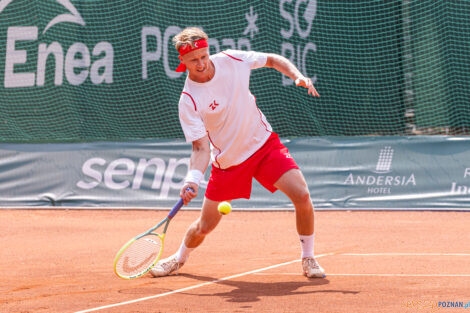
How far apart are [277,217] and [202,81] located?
530cm

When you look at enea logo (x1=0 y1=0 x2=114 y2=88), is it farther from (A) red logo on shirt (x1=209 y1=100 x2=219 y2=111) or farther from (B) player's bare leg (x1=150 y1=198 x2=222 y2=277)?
(A) red logo on shirt (x1=209 y1=100 x2=219 y2=111)

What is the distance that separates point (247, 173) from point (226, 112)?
537mm

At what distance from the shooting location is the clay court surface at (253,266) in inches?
178

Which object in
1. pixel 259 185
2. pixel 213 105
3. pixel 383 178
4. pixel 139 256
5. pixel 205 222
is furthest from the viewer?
pixel 259 185

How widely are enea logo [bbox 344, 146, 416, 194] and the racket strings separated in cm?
588

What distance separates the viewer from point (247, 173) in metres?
5.30

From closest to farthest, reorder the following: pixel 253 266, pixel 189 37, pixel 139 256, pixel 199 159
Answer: pixel 189 37
pixel 199 159
pixel 139 256
pixel 253 266

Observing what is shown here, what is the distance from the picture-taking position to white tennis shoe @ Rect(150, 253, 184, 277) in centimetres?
564

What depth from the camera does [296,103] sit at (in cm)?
1312

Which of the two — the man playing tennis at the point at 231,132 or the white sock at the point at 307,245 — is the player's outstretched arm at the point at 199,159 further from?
the white sock at the point at 307,245

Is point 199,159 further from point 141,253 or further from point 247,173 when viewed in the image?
point 141,253

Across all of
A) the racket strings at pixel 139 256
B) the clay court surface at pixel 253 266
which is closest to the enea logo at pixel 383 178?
the clay court surface at pixel 253 266

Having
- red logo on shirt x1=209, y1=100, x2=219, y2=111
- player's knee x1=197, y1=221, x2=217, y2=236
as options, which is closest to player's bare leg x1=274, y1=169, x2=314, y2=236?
player's knee x1=197, y1=221, x2=217, y2=236

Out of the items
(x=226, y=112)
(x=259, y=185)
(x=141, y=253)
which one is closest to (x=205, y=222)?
(x=141, y=253)
